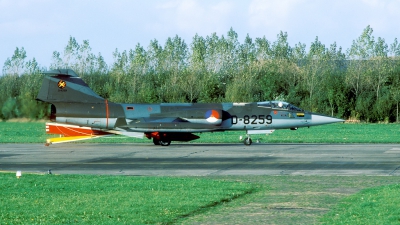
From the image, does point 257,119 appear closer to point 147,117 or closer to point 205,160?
point 147,117

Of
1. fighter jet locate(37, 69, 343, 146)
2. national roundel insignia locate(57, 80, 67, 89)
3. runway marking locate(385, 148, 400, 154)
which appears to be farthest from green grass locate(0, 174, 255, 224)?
national roundel insignia locate(57, 80, 67, 89)

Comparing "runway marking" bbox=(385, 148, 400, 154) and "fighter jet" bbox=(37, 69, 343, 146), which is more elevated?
"fighter jet" bbox=(37, 69, 343, 146)

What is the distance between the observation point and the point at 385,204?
13625 mm

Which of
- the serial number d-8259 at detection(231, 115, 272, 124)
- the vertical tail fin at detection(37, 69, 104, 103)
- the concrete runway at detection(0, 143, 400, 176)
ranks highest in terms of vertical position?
the vertical tail fin at detection(37, 69, 104, 103)

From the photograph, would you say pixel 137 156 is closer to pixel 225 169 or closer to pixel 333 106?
pixel 225 169

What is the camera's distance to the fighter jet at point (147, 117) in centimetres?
3553

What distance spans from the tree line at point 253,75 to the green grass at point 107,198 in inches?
1952

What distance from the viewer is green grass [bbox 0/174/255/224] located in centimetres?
1223

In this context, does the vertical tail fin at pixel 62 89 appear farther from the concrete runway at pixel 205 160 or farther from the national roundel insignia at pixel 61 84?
the concrete runway at pixel 205 160

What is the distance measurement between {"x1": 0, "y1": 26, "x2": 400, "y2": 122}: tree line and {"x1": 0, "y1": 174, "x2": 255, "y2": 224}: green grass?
49.6 metres

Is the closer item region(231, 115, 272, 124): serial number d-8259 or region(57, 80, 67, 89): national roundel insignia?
region(57, 80, 67, 89): national roundel insignia

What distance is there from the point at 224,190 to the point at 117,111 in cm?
2102

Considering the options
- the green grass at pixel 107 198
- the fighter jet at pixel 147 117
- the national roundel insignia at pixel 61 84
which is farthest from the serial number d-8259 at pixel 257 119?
the green grass at pixel 107 198

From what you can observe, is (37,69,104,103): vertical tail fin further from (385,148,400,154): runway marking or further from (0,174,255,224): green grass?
(385,148,400,154): runway marking
